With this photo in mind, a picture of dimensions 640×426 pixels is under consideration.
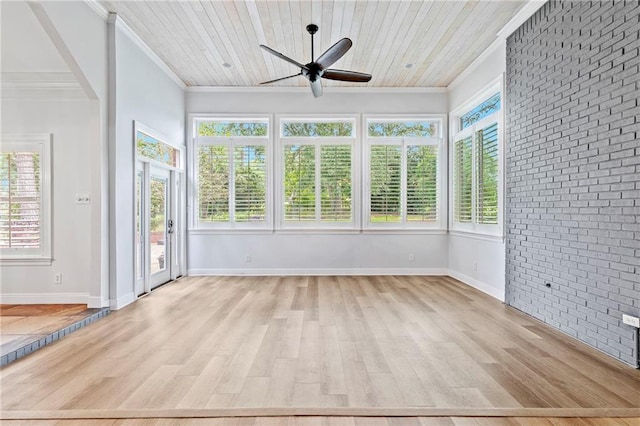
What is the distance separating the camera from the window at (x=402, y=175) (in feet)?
21.2

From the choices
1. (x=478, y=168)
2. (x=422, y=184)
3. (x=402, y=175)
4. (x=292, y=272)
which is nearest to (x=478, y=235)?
(x=478, y=168)

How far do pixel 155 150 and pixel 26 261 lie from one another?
84.0 inches

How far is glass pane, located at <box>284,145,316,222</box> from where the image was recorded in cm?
646

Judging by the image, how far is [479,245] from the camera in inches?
208

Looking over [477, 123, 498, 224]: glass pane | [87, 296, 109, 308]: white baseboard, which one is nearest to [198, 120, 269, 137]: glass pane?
[87, 296, 109, 308]: white baseboard

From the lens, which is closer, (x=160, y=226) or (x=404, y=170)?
(x=160, y=226)

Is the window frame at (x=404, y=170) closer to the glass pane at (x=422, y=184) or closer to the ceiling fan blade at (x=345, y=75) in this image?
the glass pane at (x=422, y=184)

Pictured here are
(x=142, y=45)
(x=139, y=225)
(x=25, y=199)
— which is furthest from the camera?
(x=139, y=225)

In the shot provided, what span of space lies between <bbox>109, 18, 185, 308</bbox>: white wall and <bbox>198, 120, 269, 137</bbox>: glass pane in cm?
142

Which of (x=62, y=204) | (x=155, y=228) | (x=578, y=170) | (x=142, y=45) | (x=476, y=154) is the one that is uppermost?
(x=142, y=45)

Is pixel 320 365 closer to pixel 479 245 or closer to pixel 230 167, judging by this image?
pixel 479 245

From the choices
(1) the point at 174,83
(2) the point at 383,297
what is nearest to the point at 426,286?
(2) the point at 383,297

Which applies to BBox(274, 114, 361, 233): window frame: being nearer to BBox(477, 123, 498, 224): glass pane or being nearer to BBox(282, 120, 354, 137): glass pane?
BBox(282, 120, 354, 137): glass pane

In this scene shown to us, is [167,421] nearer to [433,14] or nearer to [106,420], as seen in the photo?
[106,420]
